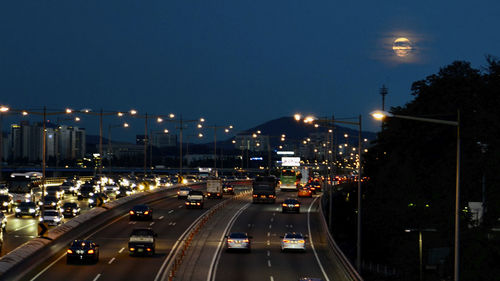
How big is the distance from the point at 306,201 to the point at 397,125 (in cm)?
2067

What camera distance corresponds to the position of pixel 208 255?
5078 cm

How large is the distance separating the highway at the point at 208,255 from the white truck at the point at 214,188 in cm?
1985

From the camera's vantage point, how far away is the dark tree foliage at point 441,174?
1897 inches

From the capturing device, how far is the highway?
42.1 metres

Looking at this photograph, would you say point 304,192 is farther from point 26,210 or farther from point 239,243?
point 239,243

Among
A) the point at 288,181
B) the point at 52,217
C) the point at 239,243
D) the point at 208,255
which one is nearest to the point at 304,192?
the point at 288,181

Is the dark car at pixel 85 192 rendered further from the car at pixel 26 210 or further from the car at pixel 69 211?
the car at pixel 26 210

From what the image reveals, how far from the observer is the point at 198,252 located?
2044 inches

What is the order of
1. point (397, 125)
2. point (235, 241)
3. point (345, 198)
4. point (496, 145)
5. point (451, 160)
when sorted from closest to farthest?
point (496, 145), point (235, 241), point (451, 160), point (397, 125), point (345, 198)

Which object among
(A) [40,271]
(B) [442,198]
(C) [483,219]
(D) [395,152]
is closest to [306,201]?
(D) [395,152]

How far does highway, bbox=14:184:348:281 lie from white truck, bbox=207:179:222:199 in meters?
19.8

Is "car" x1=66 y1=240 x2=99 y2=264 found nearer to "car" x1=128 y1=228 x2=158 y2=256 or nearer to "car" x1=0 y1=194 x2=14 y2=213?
"car" x1=128 y1=228 x2=158 y2=256

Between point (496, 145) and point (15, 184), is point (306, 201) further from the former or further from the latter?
point (496, 145)

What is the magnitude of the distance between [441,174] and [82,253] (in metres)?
39.9
